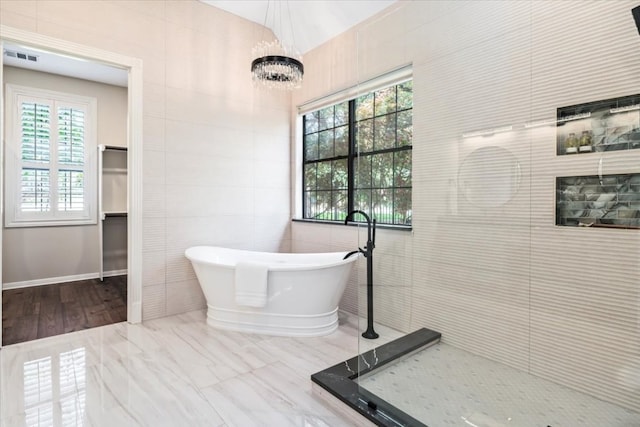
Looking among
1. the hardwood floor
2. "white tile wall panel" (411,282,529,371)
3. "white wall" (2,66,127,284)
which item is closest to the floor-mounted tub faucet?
"white tile wall panel" (411,282,529,371)

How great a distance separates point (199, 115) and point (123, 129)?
2.32 metres

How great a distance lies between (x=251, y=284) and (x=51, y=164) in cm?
374

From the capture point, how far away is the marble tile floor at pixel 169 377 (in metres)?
1.72

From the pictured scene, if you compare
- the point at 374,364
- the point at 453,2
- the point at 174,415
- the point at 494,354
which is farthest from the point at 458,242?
the point at 174,415

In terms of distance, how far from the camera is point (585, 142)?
71.7 inches

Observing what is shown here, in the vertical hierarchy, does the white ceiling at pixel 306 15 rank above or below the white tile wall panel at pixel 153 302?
above

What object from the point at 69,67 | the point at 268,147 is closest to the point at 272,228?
the point at 268,147

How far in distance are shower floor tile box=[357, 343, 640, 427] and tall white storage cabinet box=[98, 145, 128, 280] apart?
14.4 ft

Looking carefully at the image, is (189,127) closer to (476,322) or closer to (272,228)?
(272,228)

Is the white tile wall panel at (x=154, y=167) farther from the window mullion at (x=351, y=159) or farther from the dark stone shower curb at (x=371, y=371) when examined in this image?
the dark stone shower curb at (x=371, y=371)

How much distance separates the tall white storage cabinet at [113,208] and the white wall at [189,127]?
2033 millimetres

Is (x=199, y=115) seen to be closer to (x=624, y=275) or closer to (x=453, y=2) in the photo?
(x=453, y=2)

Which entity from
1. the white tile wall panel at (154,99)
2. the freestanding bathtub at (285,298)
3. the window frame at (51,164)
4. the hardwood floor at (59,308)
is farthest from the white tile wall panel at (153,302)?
the window frame at (51,164)

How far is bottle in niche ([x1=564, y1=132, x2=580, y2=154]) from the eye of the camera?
1.85 meters
